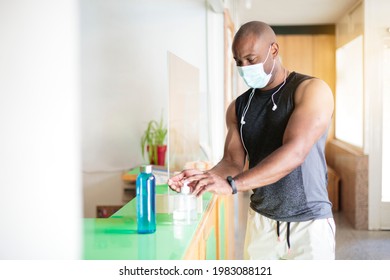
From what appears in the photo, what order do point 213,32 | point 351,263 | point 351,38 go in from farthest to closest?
point 213,32, point 351,38, point 351,263

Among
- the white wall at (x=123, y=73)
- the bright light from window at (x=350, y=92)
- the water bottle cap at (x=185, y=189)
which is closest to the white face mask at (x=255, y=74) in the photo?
the water bottle cap at (x=185, y=189)

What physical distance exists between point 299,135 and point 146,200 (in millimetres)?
438

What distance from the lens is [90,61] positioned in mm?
3262

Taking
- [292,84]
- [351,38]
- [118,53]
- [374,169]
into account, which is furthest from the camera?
[118,53]

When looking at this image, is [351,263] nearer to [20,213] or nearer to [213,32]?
[20,213]

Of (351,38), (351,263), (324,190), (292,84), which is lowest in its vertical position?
(351,263)

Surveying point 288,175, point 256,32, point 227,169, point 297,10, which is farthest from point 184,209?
point 297,10

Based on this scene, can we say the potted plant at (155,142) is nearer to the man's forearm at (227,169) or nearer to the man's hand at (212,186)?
the man's forearm at (227,169)

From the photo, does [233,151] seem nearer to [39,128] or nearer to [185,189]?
[185,189]

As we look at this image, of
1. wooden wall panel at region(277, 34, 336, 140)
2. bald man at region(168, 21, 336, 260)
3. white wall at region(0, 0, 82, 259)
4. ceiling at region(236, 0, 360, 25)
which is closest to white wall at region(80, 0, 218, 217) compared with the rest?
ceiling at region(236, 0, 360, 25)

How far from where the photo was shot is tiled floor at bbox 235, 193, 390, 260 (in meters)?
1.76

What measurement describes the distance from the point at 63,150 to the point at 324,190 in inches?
38.5

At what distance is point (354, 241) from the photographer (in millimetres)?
2479

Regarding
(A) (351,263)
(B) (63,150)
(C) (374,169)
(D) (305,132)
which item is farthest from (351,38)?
(B) (63,150)
